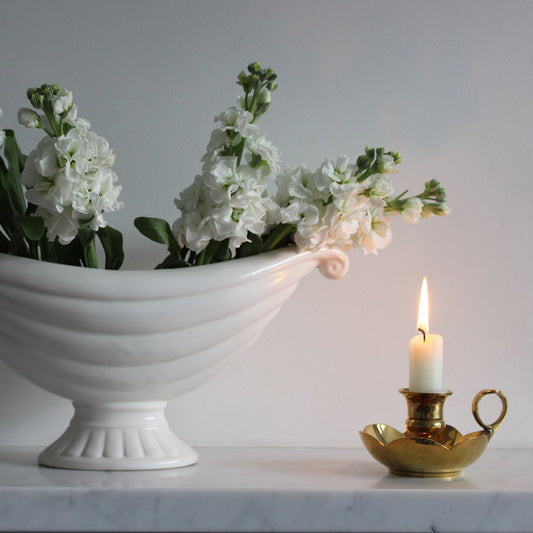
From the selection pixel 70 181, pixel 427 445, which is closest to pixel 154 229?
pixel 70 181

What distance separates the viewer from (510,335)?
0.91 m

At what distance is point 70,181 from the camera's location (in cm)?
60

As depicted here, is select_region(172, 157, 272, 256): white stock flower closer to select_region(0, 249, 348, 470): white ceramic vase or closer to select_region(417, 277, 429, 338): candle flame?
select_region(0, 249, 348, 470): white ceramic vase

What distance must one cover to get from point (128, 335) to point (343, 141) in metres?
0.43

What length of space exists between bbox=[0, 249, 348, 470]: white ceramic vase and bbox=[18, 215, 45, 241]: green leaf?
1.0 inches

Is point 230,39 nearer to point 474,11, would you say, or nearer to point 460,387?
point 474,11

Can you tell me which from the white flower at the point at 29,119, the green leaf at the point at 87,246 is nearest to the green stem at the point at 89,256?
the green leaf at the point at 87,246

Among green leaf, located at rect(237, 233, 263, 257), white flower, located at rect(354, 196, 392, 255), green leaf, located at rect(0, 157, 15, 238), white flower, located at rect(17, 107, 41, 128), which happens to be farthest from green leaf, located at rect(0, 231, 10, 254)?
white flower, located at rect(354, 196, 392, 255)

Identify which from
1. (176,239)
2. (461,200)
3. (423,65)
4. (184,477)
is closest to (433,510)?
(184,477)

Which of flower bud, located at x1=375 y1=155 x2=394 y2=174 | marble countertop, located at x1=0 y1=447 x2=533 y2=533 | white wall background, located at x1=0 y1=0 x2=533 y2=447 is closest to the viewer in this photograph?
marble countertop, located at x1=0 y1=447 x2=533 y2=533

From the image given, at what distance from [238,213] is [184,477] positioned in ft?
0.78

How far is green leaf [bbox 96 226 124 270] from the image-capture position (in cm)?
70

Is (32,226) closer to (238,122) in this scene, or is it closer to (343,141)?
(238,122)

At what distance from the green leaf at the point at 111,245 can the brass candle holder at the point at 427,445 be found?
0.29 m
